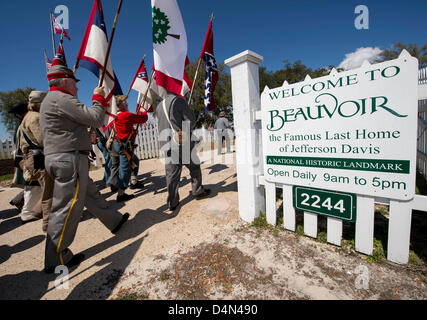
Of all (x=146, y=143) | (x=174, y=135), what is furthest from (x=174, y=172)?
(x=146, y=143)

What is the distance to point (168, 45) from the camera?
3.03 meters

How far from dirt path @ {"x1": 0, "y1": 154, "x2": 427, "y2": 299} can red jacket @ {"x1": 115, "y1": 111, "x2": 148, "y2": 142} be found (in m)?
1.90

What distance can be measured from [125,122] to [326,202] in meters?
3.72

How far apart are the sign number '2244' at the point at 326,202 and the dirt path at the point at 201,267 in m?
0.37

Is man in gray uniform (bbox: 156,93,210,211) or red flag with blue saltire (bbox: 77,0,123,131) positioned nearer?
red flag with blue saltire (bbox: 77,0,123,131)

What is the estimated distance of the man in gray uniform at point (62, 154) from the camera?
6.19ft

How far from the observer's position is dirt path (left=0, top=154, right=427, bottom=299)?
149 cm

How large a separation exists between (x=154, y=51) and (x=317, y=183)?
2946mm

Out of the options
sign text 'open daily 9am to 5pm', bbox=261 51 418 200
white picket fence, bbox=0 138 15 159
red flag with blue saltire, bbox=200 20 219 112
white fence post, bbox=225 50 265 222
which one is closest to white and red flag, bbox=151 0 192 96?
red flag with blue saltire, bbox=200 20 219 112

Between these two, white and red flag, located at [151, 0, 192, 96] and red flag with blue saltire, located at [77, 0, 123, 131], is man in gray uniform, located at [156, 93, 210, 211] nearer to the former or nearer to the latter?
white and red flag, located at [151, 0, 192, 96]

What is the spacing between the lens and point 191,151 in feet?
10.7

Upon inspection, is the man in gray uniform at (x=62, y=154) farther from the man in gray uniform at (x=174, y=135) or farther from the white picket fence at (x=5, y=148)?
the white picket fence at (x=5, y=148)

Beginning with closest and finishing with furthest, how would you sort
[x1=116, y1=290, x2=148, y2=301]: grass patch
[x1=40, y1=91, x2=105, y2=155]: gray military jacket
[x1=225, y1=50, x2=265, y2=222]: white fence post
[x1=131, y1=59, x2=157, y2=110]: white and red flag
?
[x1=116, y1=290, x2=148, y2=301]: grass patch < [x1=40, y1=91, x2=105, y2=155]: gray military jacket < [x1=225, y1=50, x2=265, y2=222]: white fence post < [x1=131, y1=59, x2=157, y2=110]: white and red flag

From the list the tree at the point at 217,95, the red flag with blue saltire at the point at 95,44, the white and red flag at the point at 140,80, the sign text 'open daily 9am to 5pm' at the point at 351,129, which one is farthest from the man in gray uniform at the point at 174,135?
the tree at the point at 217,95
